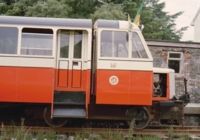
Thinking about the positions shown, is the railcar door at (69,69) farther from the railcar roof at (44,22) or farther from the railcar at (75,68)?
the railcar roof at (44,22)

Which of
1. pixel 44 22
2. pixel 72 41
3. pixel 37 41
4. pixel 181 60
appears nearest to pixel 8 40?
pixel 37 41

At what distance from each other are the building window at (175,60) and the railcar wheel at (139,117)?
11408 millimetres

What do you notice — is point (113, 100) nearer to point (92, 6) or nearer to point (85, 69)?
point (85, 69)

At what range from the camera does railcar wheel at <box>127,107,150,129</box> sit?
14.7 m

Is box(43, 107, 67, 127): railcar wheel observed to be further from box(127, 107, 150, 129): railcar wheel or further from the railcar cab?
box(127, 107, 150, 129): railcar wheel

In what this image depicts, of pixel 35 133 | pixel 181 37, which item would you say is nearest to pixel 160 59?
pixel 35 133

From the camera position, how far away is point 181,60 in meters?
26.2

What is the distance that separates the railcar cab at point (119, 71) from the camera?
1421 centimetres

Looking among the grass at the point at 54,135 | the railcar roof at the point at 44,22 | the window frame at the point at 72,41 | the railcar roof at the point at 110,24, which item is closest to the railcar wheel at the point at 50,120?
the window frame at the point at 72,41

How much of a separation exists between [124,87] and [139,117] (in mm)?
1138

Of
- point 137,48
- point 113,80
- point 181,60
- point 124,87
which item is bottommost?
point 124,87

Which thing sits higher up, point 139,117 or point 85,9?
→ point 85,9

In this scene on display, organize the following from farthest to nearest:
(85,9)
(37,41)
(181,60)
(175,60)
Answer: (85,9) → (175,60) → (181,60) → (37,41)

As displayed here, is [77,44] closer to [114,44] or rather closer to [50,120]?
[114,44]
